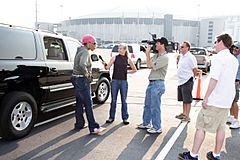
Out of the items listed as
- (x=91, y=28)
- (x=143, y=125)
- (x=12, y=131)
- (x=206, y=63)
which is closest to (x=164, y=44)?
(x=143, y=125)

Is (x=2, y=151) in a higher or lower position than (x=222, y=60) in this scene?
lower

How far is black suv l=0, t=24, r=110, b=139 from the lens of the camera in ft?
14.1

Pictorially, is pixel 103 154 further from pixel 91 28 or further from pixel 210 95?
pixel 91 28

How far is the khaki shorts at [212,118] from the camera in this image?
3629 mm

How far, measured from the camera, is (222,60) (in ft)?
11.3

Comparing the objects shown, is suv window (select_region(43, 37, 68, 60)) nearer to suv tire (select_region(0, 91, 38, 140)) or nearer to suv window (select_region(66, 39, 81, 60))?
suv window (select_region(66, 39, 81, 60))

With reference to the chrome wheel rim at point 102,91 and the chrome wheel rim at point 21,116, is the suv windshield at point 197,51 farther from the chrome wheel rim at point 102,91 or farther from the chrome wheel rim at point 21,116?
the chrome wheel rim at point 21,116

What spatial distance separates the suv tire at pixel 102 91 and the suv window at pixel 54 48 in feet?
5.09

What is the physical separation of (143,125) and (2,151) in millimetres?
2559

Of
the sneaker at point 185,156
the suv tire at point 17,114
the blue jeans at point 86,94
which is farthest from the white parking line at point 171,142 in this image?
the suv tire at point 17,114

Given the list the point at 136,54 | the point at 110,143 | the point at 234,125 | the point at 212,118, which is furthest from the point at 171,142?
the point at 136,54

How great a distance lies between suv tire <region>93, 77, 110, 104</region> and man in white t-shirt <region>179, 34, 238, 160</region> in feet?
12.1

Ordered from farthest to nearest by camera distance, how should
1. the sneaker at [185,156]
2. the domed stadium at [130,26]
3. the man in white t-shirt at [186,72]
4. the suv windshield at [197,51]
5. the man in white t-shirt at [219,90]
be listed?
the domed stadium at [130,26] < the suv windshield at [197,51] < the man in white t-shirt at [186,72] < the sneaker at [185,156] < the man in white t-shirt at [219,90]

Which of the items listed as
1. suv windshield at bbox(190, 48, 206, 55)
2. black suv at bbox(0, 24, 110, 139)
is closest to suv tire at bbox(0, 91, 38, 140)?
black suv at bbox(0, 24, 110, 139)
